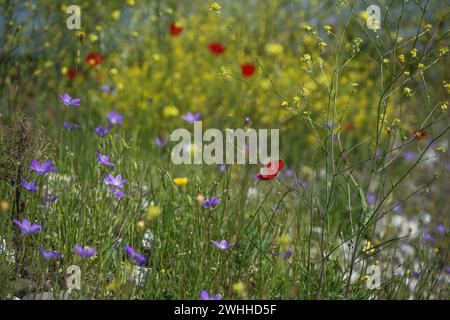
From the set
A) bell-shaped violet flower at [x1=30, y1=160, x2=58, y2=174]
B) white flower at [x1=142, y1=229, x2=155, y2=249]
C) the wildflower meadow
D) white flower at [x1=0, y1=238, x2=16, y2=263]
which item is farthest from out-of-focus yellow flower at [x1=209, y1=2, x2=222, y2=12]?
white flower at [x1=0, y1=238, x2=16, y2=263]

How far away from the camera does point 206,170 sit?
10.1 feet

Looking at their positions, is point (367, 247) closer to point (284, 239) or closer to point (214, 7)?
point (284, 239)

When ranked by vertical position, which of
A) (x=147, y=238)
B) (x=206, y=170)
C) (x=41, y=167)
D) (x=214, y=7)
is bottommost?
(x=147, y=238)

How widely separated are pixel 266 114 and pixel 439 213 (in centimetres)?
161

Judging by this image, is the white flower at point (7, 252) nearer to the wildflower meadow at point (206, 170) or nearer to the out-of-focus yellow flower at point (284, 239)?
the wildflower meadow at point (206, 170)

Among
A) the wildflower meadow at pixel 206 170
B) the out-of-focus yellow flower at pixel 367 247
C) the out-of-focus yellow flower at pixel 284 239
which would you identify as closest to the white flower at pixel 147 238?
the wildflower meadow at pixel 206 170

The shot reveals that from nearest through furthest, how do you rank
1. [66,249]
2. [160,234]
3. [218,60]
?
1. [66,249]
2. [160,234]
3. [218,60]

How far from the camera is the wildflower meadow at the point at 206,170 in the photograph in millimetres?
2332

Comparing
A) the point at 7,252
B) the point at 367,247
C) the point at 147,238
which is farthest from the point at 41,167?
the point at 367,247

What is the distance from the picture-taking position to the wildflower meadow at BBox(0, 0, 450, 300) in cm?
233

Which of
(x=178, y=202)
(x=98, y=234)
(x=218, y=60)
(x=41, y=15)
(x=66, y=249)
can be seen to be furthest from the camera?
(x=218, y=60)
